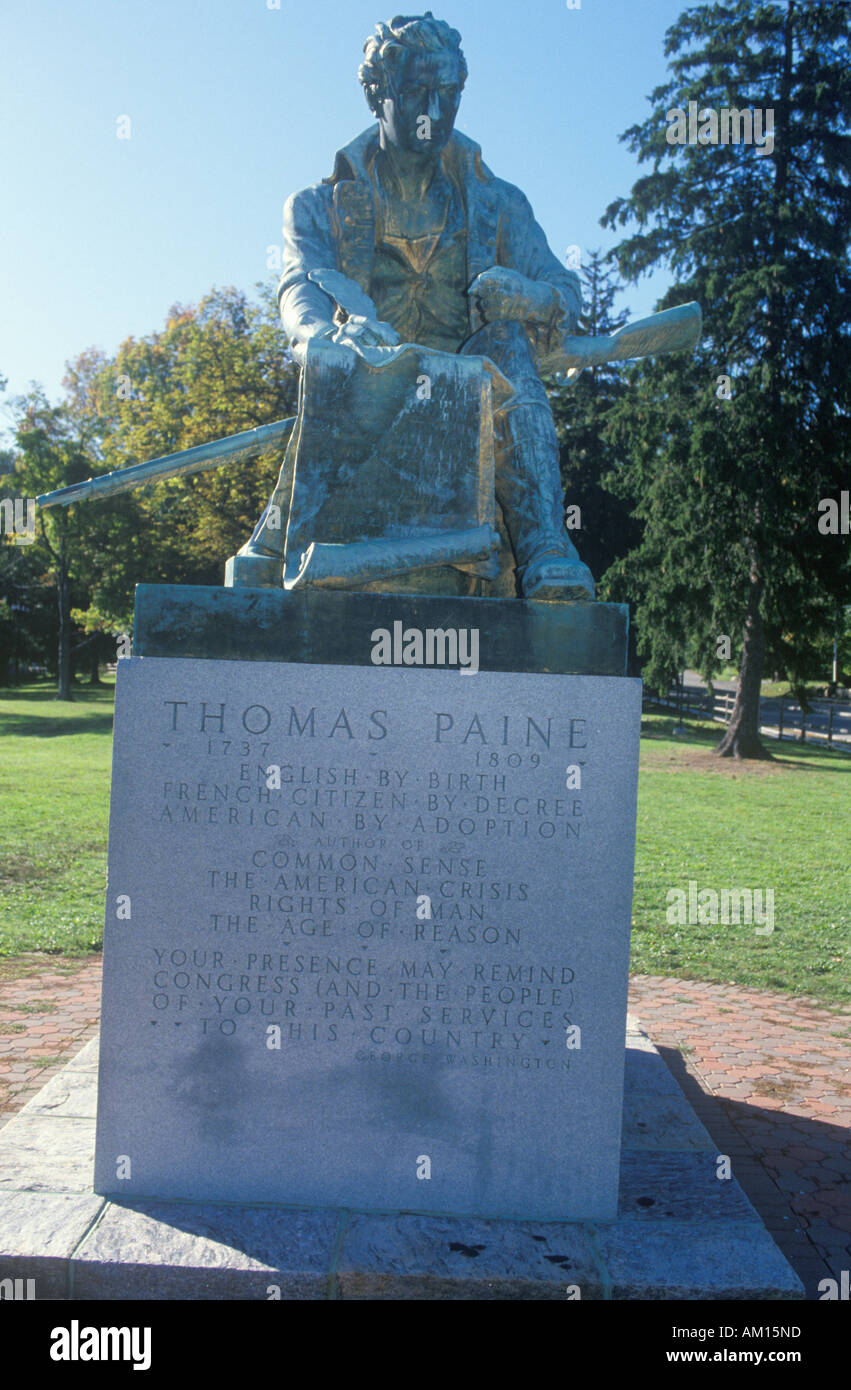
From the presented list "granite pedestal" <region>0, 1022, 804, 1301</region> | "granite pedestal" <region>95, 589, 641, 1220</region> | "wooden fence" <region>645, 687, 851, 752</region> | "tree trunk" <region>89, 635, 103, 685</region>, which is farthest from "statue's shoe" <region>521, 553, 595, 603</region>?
"tree trunk" <region>89, 635, 103, 685</region>

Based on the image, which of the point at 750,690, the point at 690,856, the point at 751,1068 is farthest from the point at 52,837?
the point at 750,690

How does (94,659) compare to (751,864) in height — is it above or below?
above

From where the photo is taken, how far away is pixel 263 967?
10.0 feet

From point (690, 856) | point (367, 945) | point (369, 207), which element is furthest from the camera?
point (690, 856)

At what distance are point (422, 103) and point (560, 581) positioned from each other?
70.7 inches

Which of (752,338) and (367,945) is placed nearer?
(367,945)

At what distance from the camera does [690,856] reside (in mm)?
10828

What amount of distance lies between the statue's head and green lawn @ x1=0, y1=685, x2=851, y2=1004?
5.13 meters

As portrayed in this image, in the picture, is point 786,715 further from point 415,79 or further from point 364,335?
point 364,335

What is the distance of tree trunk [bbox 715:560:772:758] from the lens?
66.8 feet

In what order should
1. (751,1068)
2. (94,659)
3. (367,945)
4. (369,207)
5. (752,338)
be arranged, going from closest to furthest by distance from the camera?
(367,945)
(369,207)
(751,1068)
(752,338)
(94,659)

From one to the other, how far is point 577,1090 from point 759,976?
4.13 meters
